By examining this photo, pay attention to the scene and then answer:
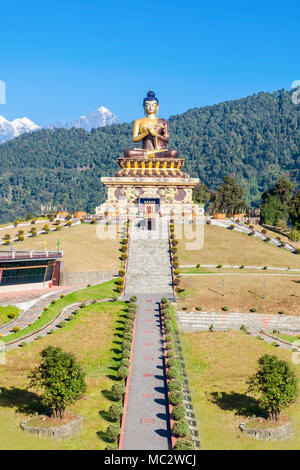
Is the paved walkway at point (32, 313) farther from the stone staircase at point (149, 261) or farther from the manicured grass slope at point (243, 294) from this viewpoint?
the manicured grass slope at point (243, 294)

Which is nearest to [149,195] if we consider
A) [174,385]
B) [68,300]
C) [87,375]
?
[68,300]

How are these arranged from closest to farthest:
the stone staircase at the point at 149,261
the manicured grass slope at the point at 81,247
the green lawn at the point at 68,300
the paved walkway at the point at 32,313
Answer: the green lawn at the point at 68,300
the paved walkway at the point at 32,313
the stone staircase at the point at 149,261
the manicured grass slope at the point at 81,247

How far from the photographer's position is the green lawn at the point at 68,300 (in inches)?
1538

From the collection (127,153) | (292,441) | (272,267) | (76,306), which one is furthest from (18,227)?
(292,441)

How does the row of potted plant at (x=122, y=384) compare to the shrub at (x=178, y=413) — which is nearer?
the row of potted plant at (x=122, y=384)

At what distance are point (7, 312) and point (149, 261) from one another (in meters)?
20.5

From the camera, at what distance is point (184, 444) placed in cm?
2212

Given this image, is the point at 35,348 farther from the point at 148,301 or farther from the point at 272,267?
the point at 272,267

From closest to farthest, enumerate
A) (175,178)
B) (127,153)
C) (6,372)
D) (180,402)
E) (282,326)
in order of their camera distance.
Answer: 1. (180,402)
2. (6,372)
3. (282,326)
4. (175,178)
5. (127,153)

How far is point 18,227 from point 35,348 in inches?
1562

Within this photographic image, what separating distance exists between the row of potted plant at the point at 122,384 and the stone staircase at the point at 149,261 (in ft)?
27.2

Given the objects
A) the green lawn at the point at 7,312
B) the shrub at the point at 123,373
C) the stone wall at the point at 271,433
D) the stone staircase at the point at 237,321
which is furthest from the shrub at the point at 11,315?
the stone wall at the point at 271,433

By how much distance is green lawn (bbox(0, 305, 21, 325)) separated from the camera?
41497 mm

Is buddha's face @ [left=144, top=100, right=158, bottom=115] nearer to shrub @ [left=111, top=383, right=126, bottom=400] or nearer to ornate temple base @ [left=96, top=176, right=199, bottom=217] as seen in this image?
ornate temple base @ [left=96, top=176, right=199, bottom=217]
